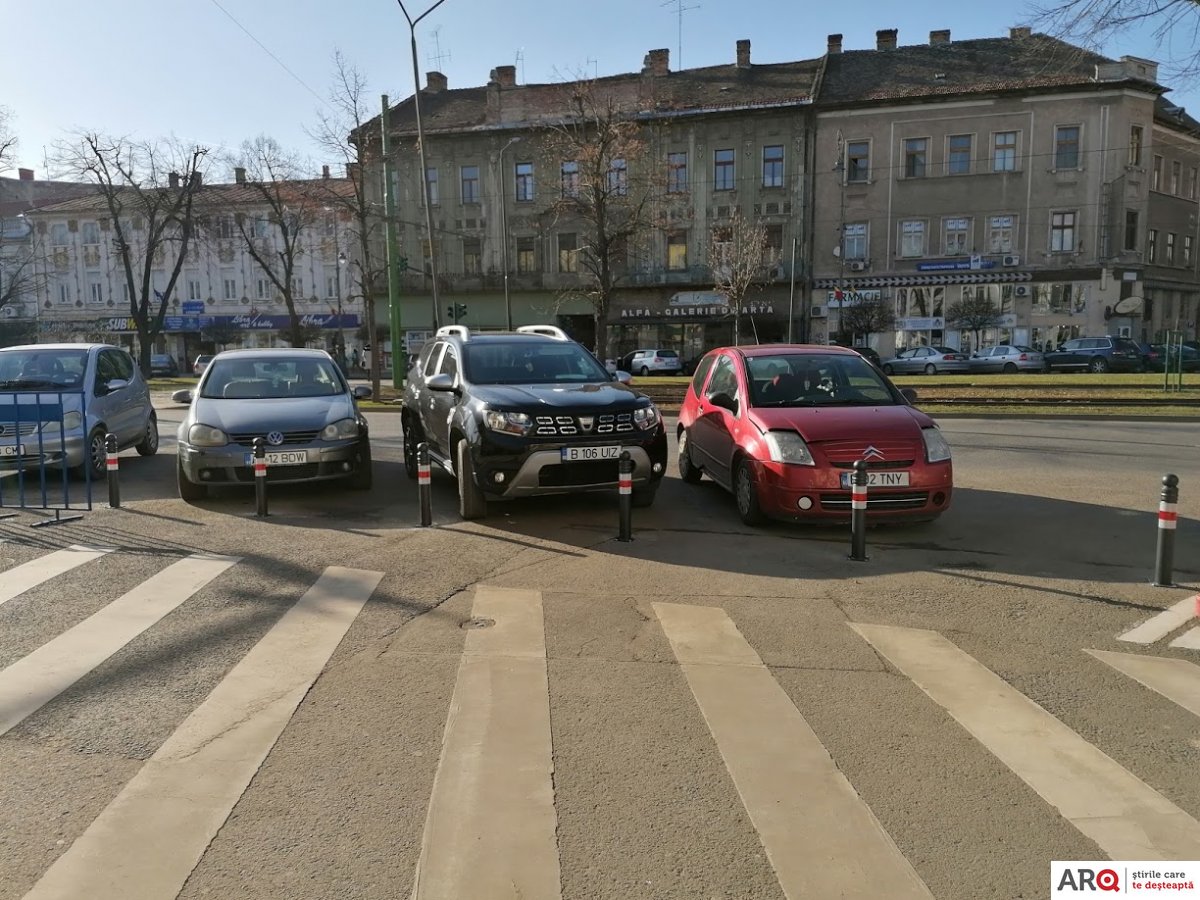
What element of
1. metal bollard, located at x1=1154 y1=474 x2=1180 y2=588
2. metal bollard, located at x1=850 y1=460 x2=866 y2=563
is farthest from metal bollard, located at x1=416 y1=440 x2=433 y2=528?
metal bollard, located at x1=1154 y1=474 x2=1180 y2=588

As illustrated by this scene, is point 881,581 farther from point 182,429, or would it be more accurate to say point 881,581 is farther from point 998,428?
point 998,428

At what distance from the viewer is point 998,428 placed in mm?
16719

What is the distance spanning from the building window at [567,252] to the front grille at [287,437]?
40.2 m

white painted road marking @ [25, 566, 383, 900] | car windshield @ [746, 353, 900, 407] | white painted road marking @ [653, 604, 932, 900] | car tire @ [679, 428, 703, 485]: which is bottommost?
white painted road marking @ [653, 604, 932, 900]

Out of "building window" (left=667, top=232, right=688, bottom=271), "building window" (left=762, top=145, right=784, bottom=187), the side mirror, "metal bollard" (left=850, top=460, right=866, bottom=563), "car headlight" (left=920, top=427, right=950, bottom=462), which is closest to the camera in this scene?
"metal bollard" (left=850, top=460, right=866, bottom=563)

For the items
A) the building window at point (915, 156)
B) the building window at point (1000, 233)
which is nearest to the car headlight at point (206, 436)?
the building window at point (915, 156)

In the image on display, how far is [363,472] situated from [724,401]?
3.98 meters

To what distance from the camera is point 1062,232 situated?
42.3 metres

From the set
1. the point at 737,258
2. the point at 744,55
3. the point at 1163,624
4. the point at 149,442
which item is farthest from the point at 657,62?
the point at 1163,624

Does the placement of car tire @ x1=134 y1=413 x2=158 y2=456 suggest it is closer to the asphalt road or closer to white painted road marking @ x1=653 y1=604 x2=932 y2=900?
the asphalt road

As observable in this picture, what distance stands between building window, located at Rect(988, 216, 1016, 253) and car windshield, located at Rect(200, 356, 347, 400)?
132ft

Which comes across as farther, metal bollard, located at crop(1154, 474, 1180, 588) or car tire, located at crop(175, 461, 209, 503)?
car tire, located at crop(175, 461, 209, 503)

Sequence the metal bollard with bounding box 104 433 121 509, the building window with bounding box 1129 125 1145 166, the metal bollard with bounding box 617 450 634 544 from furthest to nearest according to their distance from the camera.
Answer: the building window with bounding box 1129 125 1145 166 < the metal bollard with bounding box 104 433 121 509 < the metal bollard with bounding box 617 450 634 544

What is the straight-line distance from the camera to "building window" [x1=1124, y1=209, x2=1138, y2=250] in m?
42.2
